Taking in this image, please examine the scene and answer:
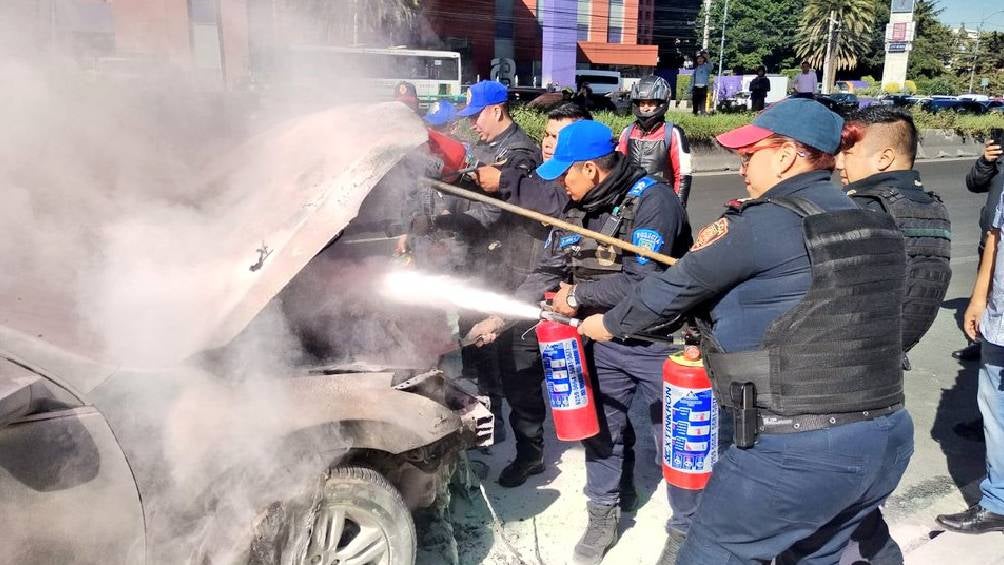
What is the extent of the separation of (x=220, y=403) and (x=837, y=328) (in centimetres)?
198

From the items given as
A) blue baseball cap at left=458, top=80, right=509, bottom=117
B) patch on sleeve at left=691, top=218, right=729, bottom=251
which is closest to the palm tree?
blue baseball cap at left=458, top=80, right=509, bottom=117

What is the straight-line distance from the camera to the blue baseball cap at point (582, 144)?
3283mm

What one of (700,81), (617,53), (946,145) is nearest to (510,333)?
(700,81)

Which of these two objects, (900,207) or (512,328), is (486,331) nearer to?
(512,328)

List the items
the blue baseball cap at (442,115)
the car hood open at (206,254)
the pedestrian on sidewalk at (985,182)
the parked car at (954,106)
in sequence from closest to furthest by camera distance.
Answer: the car hood open at (206,254), the pedestrian on sidewalk at (985,182), the blue baseball cap at (442,115), the parked car at (954,106)

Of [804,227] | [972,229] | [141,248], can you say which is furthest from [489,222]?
[972,229]

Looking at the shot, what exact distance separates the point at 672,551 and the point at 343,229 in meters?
2.04

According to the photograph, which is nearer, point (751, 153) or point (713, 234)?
point (713, 234)

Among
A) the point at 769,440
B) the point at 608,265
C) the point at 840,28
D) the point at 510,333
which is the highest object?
the point at 840,28

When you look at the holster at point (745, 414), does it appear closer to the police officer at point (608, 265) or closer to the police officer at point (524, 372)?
the police officer at point (608, 265)

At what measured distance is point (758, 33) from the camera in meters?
81.2

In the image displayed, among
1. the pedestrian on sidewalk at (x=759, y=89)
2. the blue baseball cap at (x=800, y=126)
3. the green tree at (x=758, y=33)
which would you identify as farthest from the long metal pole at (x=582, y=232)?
the green tree at (x=758, y=33)

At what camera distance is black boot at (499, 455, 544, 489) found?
4.03 metres

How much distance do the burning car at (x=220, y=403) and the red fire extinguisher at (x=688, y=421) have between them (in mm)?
760
